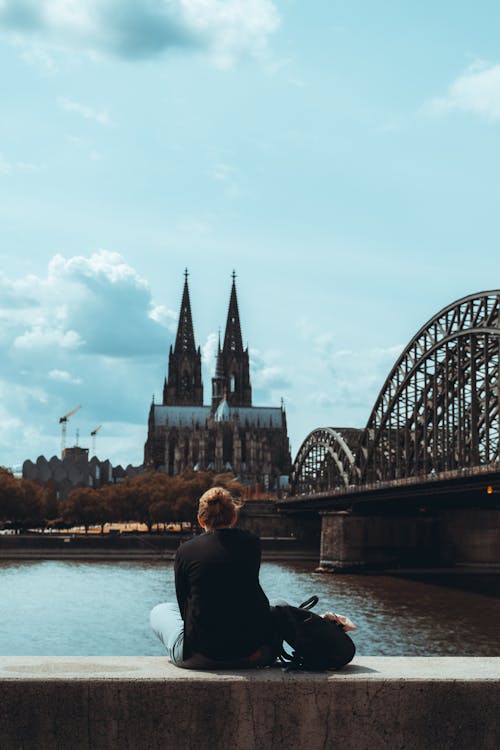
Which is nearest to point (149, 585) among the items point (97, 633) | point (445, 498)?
point (445, 498)

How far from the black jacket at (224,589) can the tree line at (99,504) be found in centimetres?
11677

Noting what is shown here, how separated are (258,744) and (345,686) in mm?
583

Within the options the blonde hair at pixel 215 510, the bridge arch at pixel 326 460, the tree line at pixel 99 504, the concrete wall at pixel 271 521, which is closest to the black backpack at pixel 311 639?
the blonde hair at pixel 215 510

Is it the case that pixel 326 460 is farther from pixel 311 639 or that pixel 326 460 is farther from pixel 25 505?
pixel 311 639

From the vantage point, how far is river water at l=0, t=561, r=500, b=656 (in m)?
36.7

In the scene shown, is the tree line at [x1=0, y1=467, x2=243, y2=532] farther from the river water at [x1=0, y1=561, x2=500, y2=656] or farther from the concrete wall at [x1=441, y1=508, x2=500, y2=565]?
the concrete wall at [x1=441, y1=508, x2=500, y2=565]

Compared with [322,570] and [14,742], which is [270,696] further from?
[322,570]

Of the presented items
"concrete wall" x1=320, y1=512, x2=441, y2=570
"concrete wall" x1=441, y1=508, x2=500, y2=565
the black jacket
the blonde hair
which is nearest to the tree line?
"concrete wall" x1=320, y1=512, x2=441, y2=570

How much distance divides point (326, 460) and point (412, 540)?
44.2 m

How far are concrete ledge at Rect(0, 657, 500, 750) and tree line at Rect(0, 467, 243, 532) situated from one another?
117406 mm

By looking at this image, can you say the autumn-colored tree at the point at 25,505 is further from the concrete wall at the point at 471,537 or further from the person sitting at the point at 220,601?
the person sitting at the point at 220,601

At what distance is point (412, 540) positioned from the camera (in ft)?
277

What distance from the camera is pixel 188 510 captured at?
12975 centimetres

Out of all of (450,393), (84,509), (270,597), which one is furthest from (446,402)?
(84,509)
